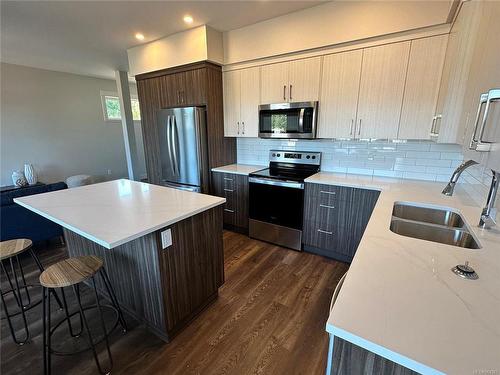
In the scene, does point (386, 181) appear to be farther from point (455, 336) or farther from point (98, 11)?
point (98, 11)

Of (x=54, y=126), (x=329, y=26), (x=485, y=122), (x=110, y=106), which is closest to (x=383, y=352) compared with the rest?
(x=485, y=122)

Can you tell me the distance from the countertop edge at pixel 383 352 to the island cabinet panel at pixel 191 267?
1.20 metres

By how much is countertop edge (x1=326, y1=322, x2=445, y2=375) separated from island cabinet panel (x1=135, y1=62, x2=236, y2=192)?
2.94 m

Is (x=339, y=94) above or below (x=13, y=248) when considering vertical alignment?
above

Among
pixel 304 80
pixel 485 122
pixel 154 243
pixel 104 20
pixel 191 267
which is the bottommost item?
pixel 191 267

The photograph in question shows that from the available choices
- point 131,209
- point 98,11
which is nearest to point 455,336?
point 131,209

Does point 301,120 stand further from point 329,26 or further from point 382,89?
point 329,26

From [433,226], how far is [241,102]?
2652mm

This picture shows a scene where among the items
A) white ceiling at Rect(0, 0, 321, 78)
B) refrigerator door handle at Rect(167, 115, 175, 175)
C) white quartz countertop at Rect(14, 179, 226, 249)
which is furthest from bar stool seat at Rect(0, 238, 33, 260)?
white ceiling at Rect(0, 0, 321, 78)

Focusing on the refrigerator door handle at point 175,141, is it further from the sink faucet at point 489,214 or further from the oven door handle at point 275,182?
the sink faucet at point 489,214

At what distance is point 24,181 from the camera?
14.6 ft

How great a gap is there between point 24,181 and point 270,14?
5.24m

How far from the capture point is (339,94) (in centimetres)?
261

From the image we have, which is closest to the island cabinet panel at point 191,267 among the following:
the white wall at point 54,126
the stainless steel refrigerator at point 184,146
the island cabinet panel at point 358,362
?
the island cabinet panel at point 358,362
